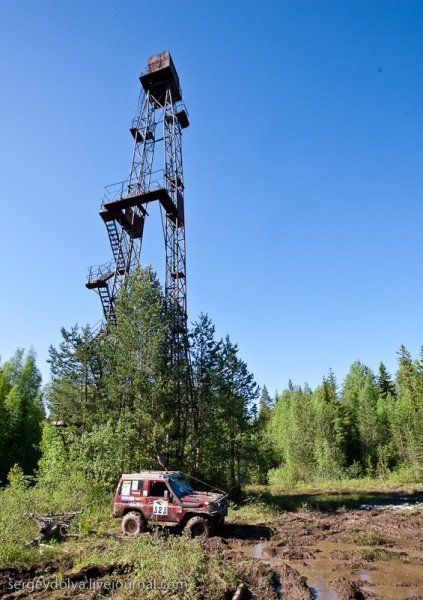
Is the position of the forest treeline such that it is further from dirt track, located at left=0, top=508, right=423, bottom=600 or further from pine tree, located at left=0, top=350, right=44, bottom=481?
dirt track, located at left=0, top=508, right=423, bottom=600

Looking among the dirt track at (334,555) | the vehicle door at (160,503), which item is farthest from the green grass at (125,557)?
the dirt track at (334,555)

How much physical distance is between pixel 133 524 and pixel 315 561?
622 cm

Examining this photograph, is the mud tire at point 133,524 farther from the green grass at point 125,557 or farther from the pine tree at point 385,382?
the pine tree at point 385,382

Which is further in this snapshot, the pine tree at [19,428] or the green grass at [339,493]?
the pine tree at [19,428]

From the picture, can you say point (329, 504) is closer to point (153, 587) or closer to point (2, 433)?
point (153, 587)

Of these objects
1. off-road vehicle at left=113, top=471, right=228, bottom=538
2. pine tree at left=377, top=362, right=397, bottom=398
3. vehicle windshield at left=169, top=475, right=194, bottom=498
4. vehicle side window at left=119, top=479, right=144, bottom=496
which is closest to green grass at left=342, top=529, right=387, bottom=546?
off-road vehicle at left=113, top=471, right=228, bottom=538

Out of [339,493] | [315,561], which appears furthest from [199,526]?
[339,493]

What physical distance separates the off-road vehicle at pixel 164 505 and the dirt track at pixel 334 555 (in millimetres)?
794

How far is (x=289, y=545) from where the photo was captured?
12.0m

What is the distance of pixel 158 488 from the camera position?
13.1 m

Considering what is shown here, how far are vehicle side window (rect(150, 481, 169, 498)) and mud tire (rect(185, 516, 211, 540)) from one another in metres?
1.34

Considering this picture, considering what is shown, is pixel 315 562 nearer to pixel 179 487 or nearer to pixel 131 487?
pixel 179 487

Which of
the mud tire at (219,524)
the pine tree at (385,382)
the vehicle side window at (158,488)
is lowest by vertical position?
the mud tire at (219,524)

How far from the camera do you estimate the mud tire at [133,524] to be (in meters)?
12.8
